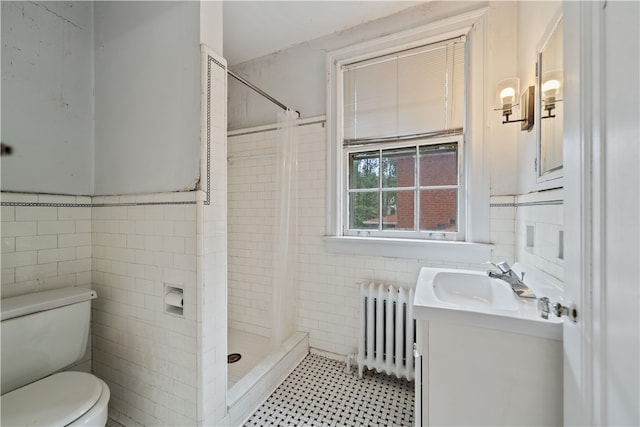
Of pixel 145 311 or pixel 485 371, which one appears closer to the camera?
pixel 485 371

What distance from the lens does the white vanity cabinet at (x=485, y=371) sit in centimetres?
83

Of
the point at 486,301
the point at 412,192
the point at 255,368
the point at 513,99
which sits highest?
the point at 513,99

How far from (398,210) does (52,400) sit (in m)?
2.11

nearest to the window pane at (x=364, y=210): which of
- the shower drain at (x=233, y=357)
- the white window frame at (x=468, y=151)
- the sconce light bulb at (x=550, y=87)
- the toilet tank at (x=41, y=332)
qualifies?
the white window frame at (x=468, y=151)

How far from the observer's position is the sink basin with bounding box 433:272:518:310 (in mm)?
1269

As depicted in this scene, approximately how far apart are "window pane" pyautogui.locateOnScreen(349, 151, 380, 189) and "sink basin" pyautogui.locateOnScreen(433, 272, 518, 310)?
0.89 metres

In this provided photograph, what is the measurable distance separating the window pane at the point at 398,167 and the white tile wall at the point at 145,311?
4.55 ft

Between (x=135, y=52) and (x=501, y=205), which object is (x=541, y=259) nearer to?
(x=501, y=205)

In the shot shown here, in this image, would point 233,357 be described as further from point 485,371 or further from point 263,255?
point 485,371

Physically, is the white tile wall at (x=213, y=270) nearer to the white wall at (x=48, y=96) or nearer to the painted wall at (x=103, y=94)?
the painted wall at (x=103, y=94)

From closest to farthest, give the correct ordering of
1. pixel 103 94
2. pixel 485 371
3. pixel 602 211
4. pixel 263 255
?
pixel 602 211 → pixel 485 371 → pixel 103 94 → pixel 263 255

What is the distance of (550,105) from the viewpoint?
111 cm

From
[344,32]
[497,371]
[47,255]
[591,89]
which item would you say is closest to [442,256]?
[497,371]

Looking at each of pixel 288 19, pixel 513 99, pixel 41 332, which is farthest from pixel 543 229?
pixel 41 332
